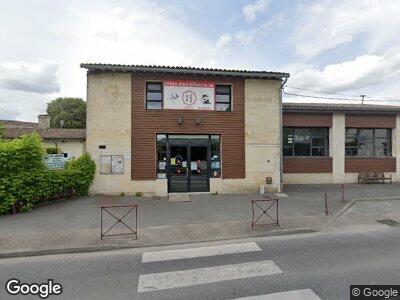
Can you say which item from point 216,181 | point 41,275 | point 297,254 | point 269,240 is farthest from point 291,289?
point 216,181

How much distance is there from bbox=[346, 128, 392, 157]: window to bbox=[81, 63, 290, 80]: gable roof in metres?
7.12

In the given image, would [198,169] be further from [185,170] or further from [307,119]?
[307,119]

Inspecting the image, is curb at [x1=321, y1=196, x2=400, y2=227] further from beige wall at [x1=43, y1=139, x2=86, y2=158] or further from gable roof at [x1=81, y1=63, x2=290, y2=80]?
beige wall at [x1=43, y1=139, x2=86, y2=158]

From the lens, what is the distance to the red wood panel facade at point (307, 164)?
17.3 m

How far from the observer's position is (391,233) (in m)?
8.23

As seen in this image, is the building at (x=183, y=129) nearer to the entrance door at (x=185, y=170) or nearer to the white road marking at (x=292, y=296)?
the entrance door at (x=185, y=170)

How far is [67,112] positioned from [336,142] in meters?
36.7

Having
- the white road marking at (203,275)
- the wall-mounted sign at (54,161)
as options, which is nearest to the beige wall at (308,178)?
the white road marking at (203,275)

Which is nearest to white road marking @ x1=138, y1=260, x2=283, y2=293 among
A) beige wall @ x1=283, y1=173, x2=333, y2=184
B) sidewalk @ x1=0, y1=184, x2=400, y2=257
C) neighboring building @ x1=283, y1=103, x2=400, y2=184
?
sidewalk @ x1=0, y1=184, x2=400, y2=257

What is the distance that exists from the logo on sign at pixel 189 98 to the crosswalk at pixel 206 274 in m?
8.54

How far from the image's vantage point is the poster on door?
45.6ft

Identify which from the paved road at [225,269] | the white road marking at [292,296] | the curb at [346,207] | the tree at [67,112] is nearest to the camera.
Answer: the white road marking at [292,296]

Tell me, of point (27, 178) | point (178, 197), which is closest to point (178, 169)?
point (178, 197)

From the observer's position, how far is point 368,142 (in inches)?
725
